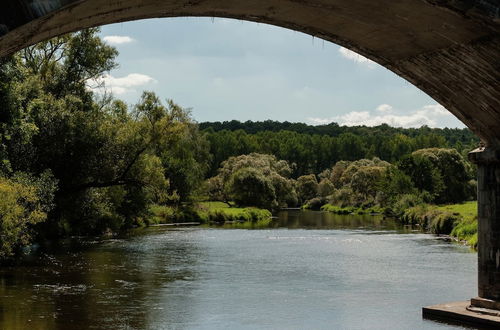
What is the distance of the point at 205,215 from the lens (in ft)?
180

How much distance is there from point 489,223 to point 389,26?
5.47 metres

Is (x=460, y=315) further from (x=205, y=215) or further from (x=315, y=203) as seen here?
(x=315, y=203)

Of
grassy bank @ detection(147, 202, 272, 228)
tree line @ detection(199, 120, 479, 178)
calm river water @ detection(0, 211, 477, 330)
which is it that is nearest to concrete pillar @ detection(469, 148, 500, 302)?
calm river water @ detection(0, 211, 477, 330)

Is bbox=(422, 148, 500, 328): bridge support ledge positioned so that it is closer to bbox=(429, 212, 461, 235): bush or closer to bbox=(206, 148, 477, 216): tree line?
bbox=(429, 212, 461, 235): bush

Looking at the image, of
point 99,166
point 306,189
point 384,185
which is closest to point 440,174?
point 384,185

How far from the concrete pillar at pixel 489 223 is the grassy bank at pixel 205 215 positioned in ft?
126

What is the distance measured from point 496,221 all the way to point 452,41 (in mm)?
4717

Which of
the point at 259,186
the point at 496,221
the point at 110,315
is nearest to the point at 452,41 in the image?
the point at 496,221

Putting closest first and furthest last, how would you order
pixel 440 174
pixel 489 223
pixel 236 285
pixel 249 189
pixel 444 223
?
1. pixel 489 223
2. pixel 236 285
3. pixel 444 223
4. pixel 249 189
5. pixel 440 174

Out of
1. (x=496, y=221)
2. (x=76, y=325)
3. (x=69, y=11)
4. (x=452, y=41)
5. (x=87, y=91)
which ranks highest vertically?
(x=87, y=91)

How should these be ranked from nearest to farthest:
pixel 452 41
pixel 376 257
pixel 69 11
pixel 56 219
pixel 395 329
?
pixel 69 11, pixel 452 41, pixel 395 329, pixel 376 257, pixel 56 219

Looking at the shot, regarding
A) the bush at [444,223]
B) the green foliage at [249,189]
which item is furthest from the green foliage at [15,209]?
the green foliage at [249,189]

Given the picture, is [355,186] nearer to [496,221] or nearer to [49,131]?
[49,131]

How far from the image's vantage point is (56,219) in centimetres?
3378
